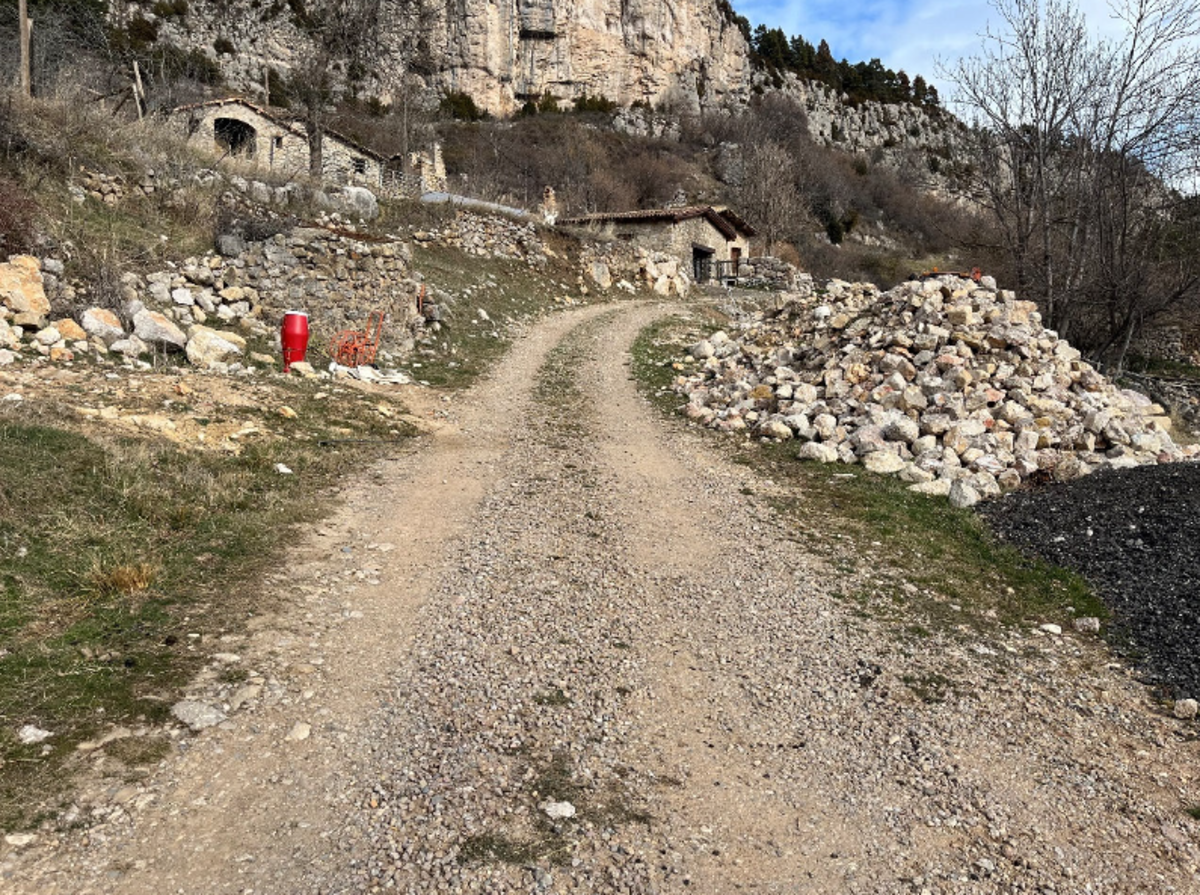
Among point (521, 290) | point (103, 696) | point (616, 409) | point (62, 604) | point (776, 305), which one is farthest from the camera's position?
point (521, 290)

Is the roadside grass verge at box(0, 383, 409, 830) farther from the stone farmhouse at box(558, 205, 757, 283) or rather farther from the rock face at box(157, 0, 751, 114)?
the rock face at box(157, 0, 751, 114)

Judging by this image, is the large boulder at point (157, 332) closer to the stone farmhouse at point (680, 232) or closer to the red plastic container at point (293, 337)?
the red plastic container at point (293, 337)

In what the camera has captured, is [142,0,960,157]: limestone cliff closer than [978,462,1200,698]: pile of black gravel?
No

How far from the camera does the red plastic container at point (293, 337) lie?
Result: 38.7ft

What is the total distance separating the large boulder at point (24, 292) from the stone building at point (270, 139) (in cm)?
1938

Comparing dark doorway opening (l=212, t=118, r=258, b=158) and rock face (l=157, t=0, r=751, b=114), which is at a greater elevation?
rock face (l=157, t=0, r=751, b=114)

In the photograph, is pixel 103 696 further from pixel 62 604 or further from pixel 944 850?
pixel 944 850

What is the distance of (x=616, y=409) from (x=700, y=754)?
379 inches

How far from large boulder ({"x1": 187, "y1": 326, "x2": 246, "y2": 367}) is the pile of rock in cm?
760

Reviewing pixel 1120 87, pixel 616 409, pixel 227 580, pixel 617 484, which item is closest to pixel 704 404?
pixel 616 409

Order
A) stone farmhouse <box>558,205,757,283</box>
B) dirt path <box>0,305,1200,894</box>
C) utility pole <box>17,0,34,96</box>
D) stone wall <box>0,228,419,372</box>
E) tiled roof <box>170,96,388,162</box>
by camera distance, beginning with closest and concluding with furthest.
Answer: dirt path <box>0,305,1200,894</box> → stone wall <box>0,228,419,372</box> → utility pole <box>17,0,34,96</box> → tiled roof <box>170,96,388,162</box> → stone farmhouse <box>558,205,757,283</box>

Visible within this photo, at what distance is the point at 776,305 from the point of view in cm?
1919

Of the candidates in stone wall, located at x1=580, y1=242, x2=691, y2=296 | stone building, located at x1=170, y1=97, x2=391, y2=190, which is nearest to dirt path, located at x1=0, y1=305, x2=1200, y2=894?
stone wall, located at x1=580, y1=242, x2=691, y2=296

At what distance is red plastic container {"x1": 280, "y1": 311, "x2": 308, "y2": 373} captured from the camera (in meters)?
11.8
